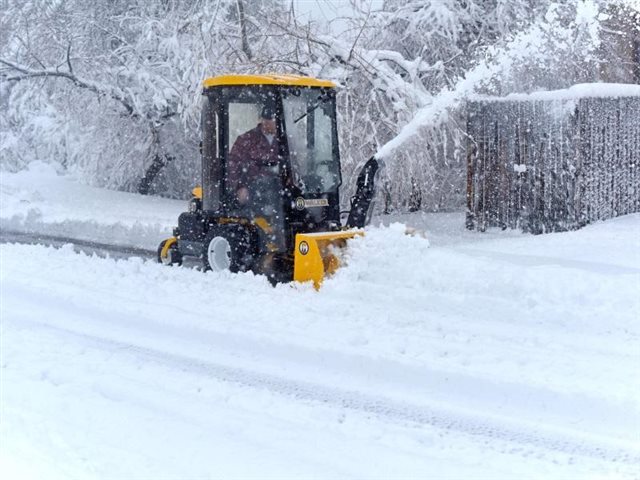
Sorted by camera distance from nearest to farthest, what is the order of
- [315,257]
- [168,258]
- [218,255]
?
[315,257], [218,255], [168,258]

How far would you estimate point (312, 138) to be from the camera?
9.15 metres

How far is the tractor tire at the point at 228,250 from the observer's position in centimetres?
904

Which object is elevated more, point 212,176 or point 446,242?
point 212,176

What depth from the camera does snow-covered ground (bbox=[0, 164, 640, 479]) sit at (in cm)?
441

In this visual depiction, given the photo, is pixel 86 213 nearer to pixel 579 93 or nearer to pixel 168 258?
pixel 168 258

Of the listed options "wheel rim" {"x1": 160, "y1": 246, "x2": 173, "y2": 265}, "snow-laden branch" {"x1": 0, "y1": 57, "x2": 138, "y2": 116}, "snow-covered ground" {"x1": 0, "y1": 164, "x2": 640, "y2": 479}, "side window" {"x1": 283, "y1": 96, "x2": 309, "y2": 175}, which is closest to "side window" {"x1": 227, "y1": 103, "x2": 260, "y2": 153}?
"side window" {"x1": 283, "y1": 96, "x2": 309, "y2": 175}

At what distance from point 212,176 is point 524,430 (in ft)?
17.9

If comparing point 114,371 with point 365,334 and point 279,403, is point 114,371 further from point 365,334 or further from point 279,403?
point 365,334

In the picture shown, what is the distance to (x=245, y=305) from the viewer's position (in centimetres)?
788

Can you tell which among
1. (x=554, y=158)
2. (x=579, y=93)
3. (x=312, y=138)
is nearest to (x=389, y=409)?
(x=312, y=138)

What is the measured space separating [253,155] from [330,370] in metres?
3.65

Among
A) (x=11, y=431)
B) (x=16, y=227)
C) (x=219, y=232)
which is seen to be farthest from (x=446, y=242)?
(x=11, y=431)

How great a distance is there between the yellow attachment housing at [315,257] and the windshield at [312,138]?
726 mm

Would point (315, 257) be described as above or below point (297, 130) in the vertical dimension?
below
